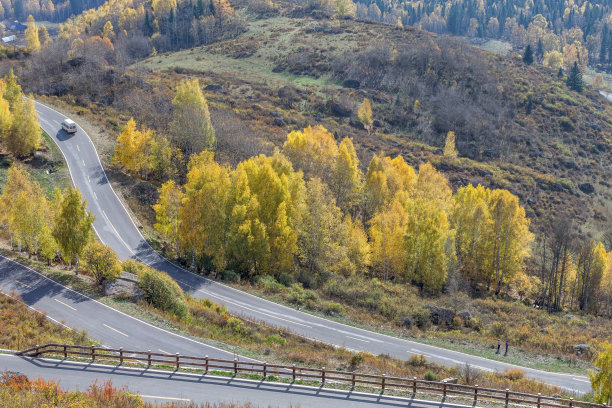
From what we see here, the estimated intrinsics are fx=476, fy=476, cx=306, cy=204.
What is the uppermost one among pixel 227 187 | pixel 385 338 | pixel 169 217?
pixel 227 187

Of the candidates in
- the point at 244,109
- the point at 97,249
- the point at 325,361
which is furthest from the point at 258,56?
the point at 325,361

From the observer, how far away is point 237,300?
129 ft

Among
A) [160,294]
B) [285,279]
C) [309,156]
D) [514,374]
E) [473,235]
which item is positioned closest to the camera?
[514,374]

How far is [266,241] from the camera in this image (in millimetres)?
44250

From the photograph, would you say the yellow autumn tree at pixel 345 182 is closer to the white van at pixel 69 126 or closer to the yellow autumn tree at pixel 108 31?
the white van at pixel 69 126

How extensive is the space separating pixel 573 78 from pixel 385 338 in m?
144

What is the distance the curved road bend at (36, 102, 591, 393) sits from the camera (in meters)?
32.4

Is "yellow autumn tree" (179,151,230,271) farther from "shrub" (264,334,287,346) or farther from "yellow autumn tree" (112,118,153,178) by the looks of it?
"yellow autumn tree" (112,118,153,178)

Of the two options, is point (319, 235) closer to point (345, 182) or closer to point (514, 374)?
point (345, 182)

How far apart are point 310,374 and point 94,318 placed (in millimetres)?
15583

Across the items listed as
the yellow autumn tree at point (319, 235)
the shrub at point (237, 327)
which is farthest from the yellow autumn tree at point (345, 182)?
the shrub at point (237, 327)

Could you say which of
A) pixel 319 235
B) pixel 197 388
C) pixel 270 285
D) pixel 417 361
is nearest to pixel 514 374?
pixel 417 361

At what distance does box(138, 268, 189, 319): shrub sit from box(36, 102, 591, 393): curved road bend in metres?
4.99

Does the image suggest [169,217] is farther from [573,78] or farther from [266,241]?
[573,78]
